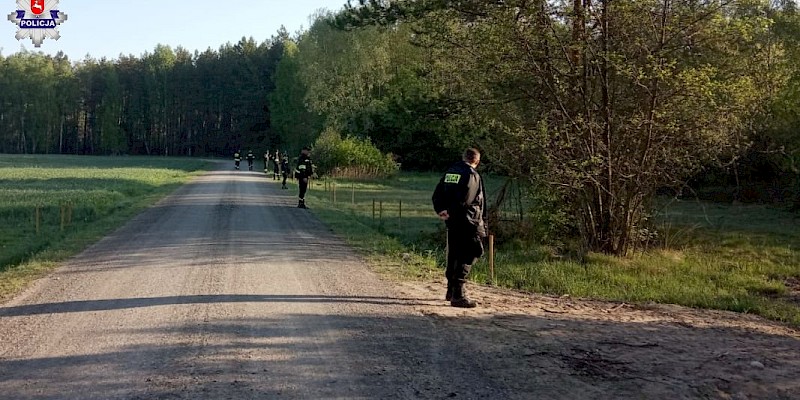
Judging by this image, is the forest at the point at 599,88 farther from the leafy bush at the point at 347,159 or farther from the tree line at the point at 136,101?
the tree line at the point at 136,101

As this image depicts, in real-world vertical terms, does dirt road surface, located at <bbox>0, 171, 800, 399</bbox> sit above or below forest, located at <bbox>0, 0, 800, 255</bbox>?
below

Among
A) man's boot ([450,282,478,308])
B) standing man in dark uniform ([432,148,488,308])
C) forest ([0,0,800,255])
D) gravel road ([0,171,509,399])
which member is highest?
forest ([0,0,800,255])

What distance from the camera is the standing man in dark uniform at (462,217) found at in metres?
7.84

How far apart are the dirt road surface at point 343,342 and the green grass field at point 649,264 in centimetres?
113

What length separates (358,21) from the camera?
17484 mm

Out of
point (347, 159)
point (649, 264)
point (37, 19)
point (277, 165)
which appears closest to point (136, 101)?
point (347, 159)

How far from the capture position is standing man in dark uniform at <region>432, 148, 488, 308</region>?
7.84 meters

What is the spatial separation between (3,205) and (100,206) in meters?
3.26

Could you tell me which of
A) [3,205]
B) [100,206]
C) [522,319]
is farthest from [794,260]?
[3,205]

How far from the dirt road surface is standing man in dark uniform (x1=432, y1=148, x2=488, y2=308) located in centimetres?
39

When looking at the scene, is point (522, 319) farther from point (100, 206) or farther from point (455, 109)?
point (100, 206)

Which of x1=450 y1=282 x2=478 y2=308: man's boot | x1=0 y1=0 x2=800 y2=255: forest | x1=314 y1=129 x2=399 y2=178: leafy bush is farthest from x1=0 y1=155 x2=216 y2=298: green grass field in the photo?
x1=314 y1=129 x2=399 y2=178: leafy bush

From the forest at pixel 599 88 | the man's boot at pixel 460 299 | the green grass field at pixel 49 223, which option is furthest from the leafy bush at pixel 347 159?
the man's boot at pixel 460 299

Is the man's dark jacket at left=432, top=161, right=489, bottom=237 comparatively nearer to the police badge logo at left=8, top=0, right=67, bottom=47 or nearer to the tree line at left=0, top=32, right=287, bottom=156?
the police badge logo at left=8, top=0, right=67, bottom=47
